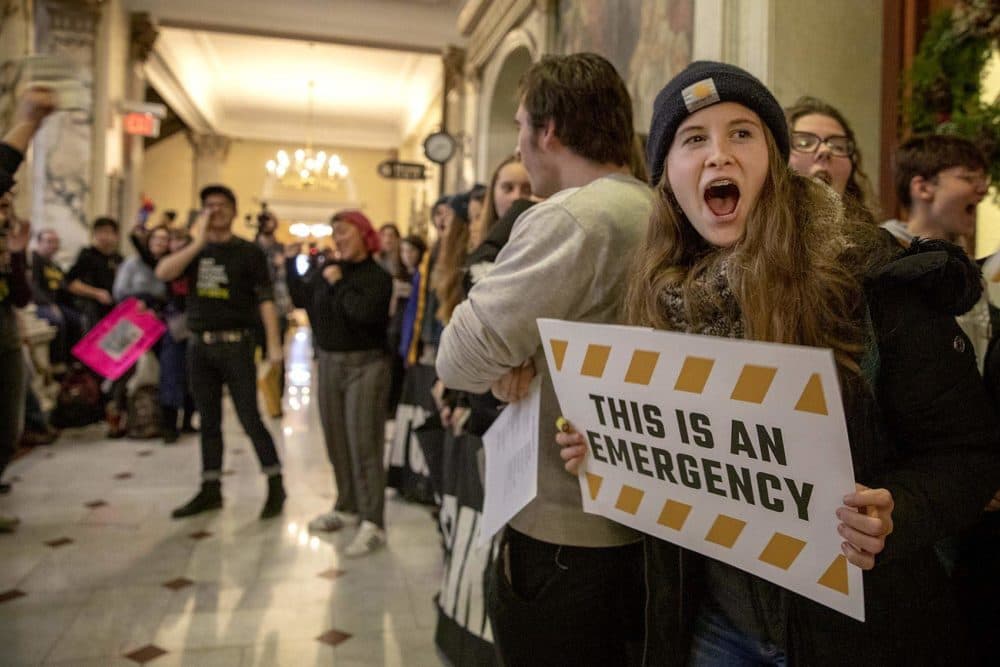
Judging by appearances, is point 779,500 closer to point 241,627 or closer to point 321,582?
point 241,627

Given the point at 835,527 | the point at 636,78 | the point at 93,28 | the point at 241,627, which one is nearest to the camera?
the point at 835,527

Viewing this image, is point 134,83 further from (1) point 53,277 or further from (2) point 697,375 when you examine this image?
(2) point 697,375

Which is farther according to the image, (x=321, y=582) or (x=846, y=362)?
(x=321, y=582)

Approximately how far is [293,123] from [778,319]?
2148 centimetres

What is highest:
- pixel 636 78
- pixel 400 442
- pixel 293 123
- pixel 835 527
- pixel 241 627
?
pixel 293 123

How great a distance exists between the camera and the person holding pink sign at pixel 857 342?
3.33ft

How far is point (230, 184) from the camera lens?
21625 millimetres

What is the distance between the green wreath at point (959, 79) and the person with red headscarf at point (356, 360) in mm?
2607

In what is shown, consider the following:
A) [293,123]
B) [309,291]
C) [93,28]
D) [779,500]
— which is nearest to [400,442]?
[309,291]

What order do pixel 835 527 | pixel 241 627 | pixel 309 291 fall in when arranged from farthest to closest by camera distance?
pixel 309 291 → pixel 241 627 → pixel 835 527

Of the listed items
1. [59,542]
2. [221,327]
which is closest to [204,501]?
[59,542]

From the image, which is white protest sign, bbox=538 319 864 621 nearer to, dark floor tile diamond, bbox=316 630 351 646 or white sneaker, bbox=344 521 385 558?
dark floor tile diamond, bbox=316 630 351 646

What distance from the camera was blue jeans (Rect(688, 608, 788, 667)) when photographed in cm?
117

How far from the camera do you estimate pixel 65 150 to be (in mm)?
9555
